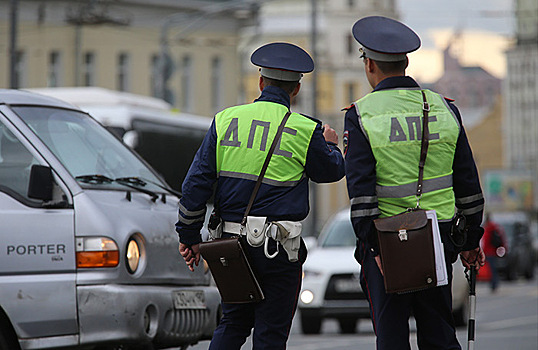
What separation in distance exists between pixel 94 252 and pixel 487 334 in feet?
28.7

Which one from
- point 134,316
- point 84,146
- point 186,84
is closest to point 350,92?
point 186,84

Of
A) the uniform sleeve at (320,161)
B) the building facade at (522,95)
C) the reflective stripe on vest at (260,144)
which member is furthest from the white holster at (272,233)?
the building facade at (522,95)

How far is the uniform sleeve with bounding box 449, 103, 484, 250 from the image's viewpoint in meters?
6.32

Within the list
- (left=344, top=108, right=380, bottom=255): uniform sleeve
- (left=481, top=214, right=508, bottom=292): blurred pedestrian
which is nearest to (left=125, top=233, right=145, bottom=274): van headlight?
(left=344, top=108, right=380, bottom=255): uniform sleeve

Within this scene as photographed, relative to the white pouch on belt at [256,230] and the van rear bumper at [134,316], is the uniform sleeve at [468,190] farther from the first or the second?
the van rear bumper at [134,316]

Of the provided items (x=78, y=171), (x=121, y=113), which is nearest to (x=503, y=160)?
(x=121, y=113)

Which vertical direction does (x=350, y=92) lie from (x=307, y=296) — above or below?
above

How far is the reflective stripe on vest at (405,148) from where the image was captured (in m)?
6.15

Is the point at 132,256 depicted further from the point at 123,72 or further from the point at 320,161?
the point at 123,72

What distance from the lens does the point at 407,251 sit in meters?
6.08

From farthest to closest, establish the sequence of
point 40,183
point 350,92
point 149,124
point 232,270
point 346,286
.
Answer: point 350,92 < point 149,124 < point 346,286 < point 40,183 < point 232,270

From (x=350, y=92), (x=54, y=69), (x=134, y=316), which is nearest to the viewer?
(x=134, y=316)

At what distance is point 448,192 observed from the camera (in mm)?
6250

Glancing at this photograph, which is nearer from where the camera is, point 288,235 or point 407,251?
point 407,251
